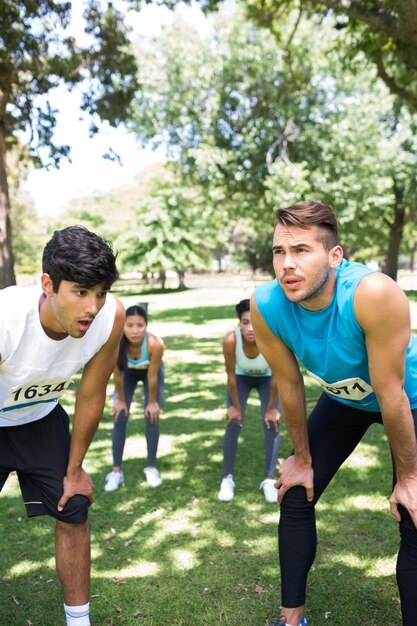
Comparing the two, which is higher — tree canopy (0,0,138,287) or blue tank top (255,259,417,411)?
tree canopy (0,0,138,287)

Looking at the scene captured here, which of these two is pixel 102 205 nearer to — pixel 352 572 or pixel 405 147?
pixel 405 147

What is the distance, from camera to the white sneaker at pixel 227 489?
491cm

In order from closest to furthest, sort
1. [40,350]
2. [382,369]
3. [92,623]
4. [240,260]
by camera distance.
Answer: [382,369] → [40,350] → [92,623] → [240,260]

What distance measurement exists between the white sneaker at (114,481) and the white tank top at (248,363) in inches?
59.7

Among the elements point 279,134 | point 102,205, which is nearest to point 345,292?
point 279,134

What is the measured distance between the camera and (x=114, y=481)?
5.25 m

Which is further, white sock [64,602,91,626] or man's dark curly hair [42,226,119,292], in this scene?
white sock [64,602,91,626]

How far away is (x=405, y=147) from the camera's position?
24078 mm

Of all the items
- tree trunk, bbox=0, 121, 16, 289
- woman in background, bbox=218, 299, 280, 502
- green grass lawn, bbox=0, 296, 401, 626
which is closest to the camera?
green grass lawn, bbox=0, 296, 401, 626

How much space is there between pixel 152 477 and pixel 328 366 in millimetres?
3109

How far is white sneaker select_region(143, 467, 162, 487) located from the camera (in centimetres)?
528

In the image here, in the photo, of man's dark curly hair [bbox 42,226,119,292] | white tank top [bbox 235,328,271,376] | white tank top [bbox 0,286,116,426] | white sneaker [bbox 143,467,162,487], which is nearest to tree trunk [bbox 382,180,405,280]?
white tank top [bbox 235,328,271,376]

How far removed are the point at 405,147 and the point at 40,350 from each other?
24250 millimetres

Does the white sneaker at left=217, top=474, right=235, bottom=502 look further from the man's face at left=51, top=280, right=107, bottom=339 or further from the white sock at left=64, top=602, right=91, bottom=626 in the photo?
the man's face at left=51, top=280, right=107, bottom=339
